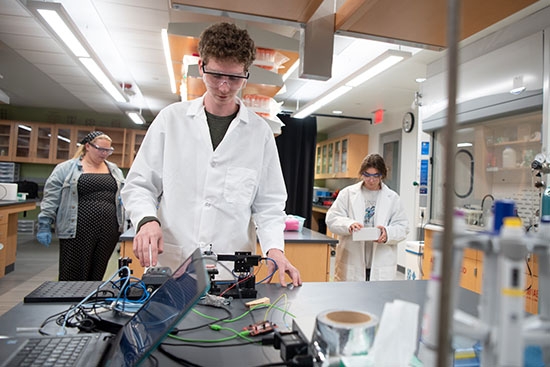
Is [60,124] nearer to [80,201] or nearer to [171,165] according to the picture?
[80,201]

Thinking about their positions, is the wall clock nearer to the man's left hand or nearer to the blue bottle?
the blue bottle

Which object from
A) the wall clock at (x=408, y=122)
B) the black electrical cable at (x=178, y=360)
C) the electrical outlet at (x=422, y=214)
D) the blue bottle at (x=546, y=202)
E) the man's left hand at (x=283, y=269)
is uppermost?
the wall clock at (x=408, y=122)

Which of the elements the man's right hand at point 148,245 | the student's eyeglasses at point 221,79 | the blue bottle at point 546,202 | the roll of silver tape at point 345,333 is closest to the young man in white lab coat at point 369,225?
the blue bottle at point 546,202

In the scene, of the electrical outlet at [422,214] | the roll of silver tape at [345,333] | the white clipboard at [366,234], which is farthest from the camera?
the electrical outlet at [422,214]

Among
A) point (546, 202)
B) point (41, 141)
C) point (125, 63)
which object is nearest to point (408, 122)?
point (546, 202)

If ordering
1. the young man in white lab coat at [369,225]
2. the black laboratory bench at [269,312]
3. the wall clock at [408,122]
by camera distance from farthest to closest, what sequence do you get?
the wall clock at [408,122]
the young man in white lab coat at [369,225]
the black laboratory bench at [269,312]

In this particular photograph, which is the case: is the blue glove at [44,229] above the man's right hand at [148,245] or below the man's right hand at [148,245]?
below

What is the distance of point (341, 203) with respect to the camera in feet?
9.72

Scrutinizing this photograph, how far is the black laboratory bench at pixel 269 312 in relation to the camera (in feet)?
2.20

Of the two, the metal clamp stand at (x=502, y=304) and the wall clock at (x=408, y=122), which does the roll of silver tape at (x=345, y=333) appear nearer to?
the metal clamp stand at (x=502, y=304)

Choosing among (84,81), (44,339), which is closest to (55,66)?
(84,81)

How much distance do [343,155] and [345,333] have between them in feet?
21.7

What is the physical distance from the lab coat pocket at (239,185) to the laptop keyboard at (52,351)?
79cm

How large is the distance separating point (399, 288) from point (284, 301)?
0.41 m
